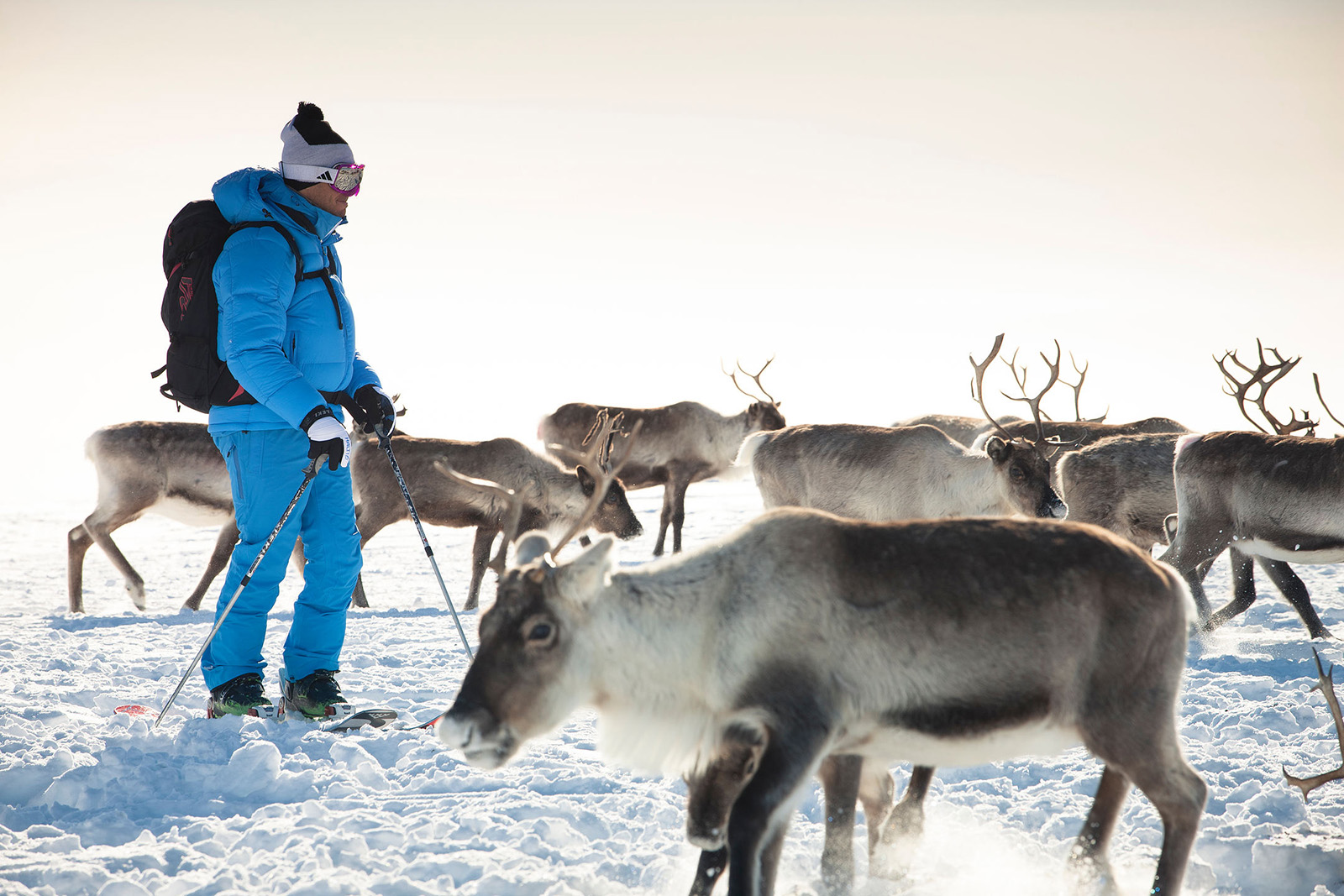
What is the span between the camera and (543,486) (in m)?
8.95

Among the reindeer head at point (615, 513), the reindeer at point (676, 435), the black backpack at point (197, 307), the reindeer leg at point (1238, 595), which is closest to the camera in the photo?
the black backpack at point (197, 307)

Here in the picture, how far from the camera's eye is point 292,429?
4102 millimetres

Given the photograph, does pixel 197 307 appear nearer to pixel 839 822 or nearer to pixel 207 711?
pixel 207 711

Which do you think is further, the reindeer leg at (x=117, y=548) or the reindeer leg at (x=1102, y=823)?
the reindeer leg at (x=117, y=548)

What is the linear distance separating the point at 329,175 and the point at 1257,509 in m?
5.86

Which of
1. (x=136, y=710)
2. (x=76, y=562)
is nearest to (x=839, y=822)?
(x=136, y=710)

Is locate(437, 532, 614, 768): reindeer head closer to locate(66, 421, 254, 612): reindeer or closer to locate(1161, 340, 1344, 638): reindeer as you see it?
locate(1161, 340, 1344, 638): reindeer

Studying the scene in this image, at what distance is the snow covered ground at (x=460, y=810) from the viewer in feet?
9.20

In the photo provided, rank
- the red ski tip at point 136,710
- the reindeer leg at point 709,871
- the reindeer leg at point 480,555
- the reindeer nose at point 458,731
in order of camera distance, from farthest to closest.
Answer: the reindeer leg at point 480,555
the red ski tip at point 136,710
the reindeer leg at point 709,871
the reindeer nose at point 458,731

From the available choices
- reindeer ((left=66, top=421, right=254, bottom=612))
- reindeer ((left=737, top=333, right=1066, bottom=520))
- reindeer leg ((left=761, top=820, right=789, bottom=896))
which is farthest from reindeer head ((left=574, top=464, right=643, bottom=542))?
reindeer leg ((left=761, top=820, right=789, bottom=896))

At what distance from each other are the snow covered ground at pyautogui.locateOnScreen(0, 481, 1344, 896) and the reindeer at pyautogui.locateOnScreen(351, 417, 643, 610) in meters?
3.37

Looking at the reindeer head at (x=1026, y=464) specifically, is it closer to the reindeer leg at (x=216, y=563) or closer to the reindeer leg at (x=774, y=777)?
the reindeer leg at (x=774, y=777)

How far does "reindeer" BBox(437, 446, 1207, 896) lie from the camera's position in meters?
2.49

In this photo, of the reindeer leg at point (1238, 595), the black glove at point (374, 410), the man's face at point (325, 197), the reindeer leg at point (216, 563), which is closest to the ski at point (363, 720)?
the black glove at point (374, 410)
